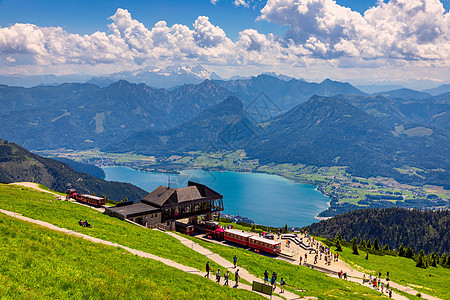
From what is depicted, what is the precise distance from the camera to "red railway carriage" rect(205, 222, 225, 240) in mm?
72144

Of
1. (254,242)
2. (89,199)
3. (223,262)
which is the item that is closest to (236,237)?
(254,242)

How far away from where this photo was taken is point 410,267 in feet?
252

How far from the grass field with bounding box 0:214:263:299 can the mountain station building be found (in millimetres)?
32819

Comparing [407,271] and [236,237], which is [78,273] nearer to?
[236,237]

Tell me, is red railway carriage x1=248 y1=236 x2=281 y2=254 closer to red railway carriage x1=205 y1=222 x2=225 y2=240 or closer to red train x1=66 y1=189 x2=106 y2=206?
red railway carriage x1=205 y1=222 x2=225 y2=240

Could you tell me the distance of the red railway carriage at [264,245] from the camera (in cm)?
6569

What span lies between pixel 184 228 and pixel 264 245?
1953cm

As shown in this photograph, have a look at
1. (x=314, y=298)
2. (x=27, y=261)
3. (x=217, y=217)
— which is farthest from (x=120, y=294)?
(x=217, y=217)

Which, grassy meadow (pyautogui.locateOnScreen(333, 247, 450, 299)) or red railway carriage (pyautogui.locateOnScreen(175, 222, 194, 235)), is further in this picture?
red railway carriage (pyautogui.locateOnScreen(175, 222, 194, 235))

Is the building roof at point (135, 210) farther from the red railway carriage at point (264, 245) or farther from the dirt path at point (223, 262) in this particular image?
the red railway carriage at point (264, 245)

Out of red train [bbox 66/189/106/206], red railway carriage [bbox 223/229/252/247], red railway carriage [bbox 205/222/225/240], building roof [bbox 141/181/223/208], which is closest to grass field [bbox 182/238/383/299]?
red railway carriage [bbox 223/229/252/247]

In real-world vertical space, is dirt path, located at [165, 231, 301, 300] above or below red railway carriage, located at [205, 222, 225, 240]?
above

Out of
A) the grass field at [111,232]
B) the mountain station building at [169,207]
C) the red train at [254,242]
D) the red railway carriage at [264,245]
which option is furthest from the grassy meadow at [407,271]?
the grass field at [111,232]

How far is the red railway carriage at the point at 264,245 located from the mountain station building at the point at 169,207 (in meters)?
19.6
